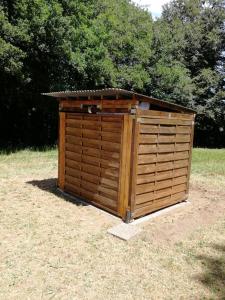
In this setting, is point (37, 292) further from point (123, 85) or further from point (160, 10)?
point (160, 10)

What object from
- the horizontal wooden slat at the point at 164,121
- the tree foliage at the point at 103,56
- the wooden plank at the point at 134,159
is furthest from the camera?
the tree foliage at the point at 103,56

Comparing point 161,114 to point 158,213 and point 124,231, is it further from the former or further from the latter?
point 124,231

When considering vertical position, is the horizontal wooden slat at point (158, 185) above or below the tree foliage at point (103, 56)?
below

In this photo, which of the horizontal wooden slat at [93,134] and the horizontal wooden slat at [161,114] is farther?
the horizontal wooden slat at [93,134]

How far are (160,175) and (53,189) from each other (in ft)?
8.24

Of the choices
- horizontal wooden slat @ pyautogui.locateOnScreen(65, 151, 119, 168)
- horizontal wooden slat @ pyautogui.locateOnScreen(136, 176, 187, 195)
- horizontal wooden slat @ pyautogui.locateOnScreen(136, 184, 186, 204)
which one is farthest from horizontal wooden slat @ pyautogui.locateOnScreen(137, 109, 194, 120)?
horizontal wooden slat @ pyautogui.locateOnScreen(136, 184, 186, 204)

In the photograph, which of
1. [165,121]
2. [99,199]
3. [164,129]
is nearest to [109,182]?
[99,199]

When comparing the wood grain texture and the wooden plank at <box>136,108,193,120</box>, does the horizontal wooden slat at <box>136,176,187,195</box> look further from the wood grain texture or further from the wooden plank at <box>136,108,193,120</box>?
the wooden plank at <box>136,108,193,120</box>

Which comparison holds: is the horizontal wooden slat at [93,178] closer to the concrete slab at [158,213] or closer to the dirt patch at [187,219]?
the concrete slab at [158,213]

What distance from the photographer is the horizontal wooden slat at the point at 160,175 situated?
4.76 m

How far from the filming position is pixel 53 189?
6.39m

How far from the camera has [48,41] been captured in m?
10.3

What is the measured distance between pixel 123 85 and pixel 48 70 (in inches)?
142

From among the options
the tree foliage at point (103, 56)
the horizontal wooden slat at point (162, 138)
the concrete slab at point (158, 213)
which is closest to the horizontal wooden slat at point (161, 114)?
the horizontal wooden slat at point (162, 138)
